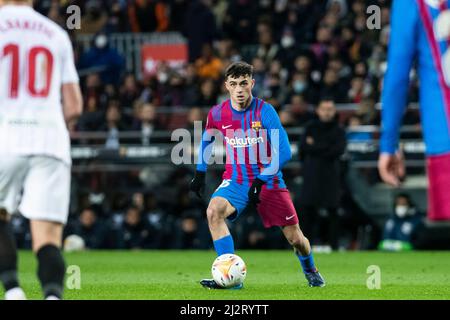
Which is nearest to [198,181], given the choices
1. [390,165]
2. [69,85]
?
[69,85]

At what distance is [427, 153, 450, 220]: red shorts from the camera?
535 centimetres

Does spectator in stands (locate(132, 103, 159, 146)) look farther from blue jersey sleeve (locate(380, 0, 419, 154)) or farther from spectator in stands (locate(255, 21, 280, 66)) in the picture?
blue jersey sleeve (locate(380, 0, 419, 154))

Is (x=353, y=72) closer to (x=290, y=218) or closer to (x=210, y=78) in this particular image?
(x=210, y=78)

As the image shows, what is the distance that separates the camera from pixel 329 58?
21094 millimetres

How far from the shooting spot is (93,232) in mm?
19328

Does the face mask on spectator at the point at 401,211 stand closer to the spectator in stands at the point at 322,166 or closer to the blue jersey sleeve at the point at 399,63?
the spectator in stands at the point at 322,166

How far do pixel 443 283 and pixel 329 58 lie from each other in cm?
1013

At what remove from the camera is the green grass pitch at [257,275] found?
32.5 feet

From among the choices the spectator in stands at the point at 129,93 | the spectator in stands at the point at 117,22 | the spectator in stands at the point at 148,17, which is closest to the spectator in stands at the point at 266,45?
the spectator in stands at the point at 129,93

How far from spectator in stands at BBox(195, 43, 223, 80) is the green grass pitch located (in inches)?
179

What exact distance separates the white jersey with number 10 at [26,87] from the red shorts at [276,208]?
3.90 meters

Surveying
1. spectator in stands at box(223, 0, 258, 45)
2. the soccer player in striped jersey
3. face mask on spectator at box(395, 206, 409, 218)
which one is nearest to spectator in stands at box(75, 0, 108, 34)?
spectator in stands at box(223, 0, 258, 45)

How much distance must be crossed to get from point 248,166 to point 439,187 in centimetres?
527

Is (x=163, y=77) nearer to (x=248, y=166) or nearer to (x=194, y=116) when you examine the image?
(x=194, y=116)
